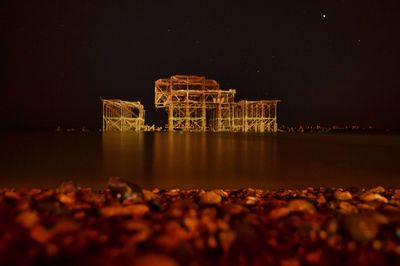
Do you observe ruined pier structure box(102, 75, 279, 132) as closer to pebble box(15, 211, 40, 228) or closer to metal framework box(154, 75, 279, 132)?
metal framework box(154, 75, 279, 132)

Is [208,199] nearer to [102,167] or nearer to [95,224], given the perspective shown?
[95,224]

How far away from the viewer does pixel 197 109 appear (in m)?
37.3

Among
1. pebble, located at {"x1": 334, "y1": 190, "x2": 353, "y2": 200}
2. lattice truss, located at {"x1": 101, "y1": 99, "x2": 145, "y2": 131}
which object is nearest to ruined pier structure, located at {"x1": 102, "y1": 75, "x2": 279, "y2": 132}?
lattice truss, located at {"x1": 101, "y1": 99, "x2": 145, "y2": 131}

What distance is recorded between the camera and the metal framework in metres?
33.0

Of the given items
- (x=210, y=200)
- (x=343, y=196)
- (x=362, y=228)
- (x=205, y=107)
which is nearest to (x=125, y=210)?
(x=210, y=200)

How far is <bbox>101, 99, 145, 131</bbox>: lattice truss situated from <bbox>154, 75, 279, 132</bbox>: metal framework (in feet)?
18.2

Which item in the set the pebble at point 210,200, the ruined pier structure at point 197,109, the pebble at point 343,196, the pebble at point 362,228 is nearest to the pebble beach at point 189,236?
the pebble at point 362,228

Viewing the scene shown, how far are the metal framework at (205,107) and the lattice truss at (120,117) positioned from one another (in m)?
5.56

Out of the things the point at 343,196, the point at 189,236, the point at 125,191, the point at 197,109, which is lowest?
the point at 343,196

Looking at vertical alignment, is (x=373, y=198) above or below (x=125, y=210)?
below

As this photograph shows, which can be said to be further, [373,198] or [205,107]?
[205,107]

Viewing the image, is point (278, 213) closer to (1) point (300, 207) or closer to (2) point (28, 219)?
(1) point (300, 207)

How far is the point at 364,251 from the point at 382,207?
1.46 meters

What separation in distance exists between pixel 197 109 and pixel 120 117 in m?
11.3
